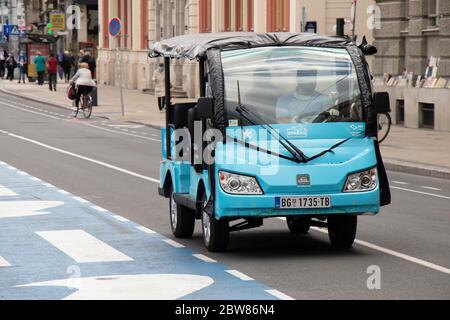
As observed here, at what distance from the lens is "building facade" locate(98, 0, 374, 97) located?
44.8 m

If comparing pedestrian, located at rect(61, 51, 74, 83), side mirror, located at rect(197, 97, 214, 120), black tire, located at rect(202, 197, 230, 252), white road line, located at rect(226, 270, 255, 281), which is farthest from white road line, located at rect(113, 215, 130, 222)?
pedestrian, located at rect(61, 51, 74, 83)

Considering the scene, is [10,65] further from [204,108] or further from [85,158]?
[204,108]

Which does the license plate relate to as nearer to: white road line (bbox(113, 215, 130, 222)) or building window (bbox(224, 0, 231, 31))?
white road line (bbox(113, 215, 130, 222))

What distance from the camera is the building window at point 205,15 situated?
55.3 metres

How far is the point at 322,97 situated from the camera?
13578mm

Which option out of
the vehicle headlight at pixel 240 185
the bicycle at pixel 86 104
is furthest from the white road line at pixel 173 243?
the bicycle at pixel 86 104

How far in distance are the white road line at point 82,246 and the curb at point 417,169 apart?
9.57 metres

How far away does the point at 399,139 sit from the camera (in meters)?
31.1

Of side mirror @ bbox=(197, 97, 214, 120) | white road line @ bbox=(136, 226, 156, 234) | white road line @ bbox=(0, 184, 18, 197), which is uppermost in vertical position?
side mirror @ bbox=(197, 97, 214, 120)

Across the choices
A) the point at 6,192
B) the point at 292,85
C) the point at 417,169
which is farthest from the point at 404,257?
the point at 417,169

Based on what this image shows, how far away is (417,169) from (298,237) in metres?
9.93

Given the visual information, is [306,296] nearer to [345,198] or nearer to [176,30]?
[345,198]

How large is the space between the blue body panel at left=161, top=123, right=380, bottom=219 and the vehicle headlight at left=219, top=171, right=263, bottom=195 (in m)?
0.04
